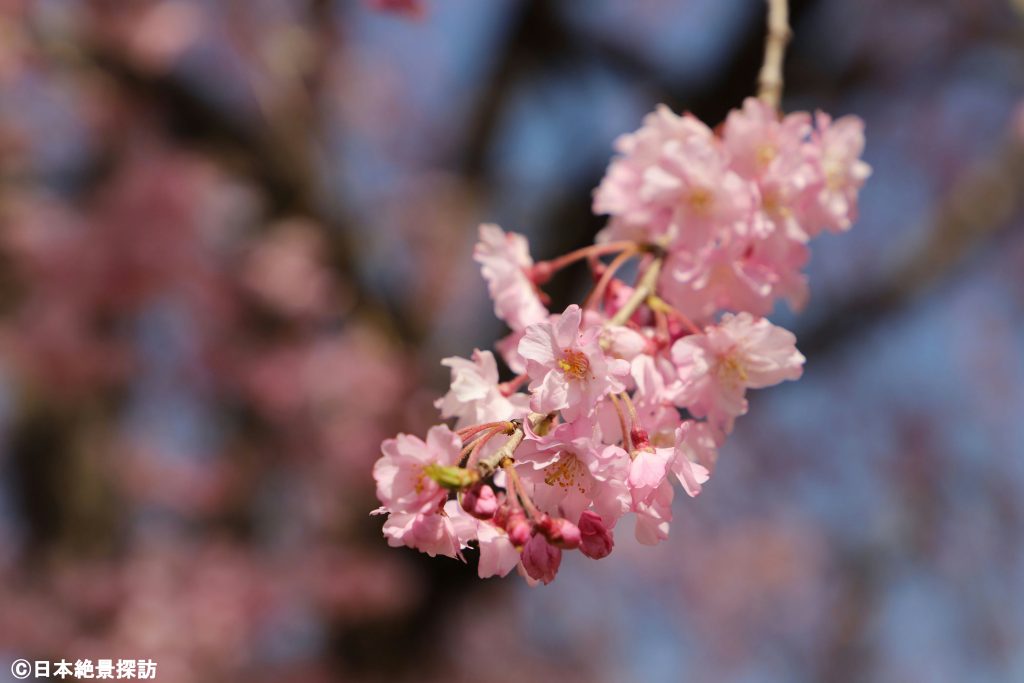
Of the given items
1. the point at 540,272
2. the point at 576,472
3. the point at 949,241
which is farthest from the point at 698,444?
the point at 949,241

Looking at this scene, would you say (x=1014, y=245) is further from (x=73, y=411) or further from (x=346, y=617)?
(x=73, y=411)

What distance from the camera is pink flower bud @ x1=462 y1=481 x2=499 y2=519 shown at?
816 millimetres

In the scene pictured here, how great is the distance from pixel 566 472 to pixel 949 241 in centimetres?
341

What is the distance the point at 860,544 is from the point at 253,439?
5.26 m

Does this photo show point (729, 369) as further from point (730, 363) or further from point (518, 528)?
point (518, 528)

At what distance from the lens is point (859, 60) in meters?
4.61

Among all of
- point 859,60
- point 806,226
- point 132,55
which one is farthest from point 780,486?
point 806,226

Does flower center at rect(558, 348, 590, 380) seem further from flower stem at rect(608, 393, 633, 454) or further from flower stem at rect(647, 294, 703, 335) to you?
flower stem at rect(647, 294, 703, 335)

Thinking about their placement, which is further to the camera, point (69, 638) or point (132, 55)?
point (69, 638)

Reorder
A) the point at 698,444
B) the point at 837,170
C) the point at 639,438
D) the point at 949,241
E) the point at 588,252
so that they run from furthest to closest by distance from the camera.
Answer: the point at 949,241, the point at 837,170, the point at 588,252, the point at 698,444, the point at 639,438

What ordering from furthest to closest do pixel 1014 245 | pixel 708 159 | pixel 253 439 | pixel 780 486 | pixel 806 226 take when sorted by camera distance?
1. pixel 780 486
2. pixel 1014 245
3. pixel 253 439
4. pixel 806 226
5. pixel 708 159

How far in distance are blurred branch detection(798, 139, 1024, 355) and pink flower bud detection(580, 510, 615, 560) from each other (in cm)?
320

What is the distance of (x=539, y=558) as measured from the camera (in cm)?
81

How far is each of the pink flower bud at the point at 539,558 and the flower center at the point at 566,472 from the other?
7 centimetres
